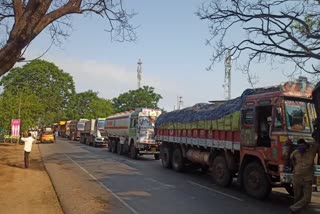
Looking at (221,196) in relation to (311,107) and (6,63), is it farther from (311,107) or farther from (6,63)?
(6,63)

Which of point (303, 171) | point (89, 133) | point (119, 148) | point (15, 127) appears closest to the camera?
point (303, 171)

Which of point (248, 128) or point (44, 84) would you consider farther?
point (44, 84)

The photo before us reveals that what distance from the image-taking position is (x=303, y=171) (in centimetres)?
1013

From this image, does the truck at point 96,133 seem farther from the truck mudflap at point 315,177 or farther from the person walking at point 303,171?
the person walking at point 303,171

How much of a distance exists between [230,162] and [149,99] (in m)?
74.8

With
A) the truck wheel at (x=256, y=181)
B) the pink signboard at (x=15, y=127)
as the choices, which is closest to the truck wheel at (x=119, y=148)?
the pink signboard at (x=15, y=127)

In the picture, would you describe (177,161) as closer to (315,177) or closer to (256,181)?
(256,181)

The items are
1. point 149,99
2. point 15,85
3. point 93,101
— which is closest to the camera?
point 15,85

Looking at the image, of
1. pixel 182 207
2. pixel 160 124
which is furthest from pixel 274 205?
pixel 160 124

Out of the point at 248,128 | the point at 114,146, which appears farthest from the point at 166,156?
the point at 114,146

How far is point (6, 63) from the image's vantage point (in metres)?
11.6

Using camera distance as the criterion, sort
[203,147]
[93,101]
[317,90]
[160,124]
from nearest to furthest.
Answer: [317,90] < [203,147] < [160,124] < [93,101]

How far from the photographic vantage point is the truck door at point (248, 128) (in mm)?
13133

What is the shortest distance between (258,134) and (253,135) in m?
0.15
